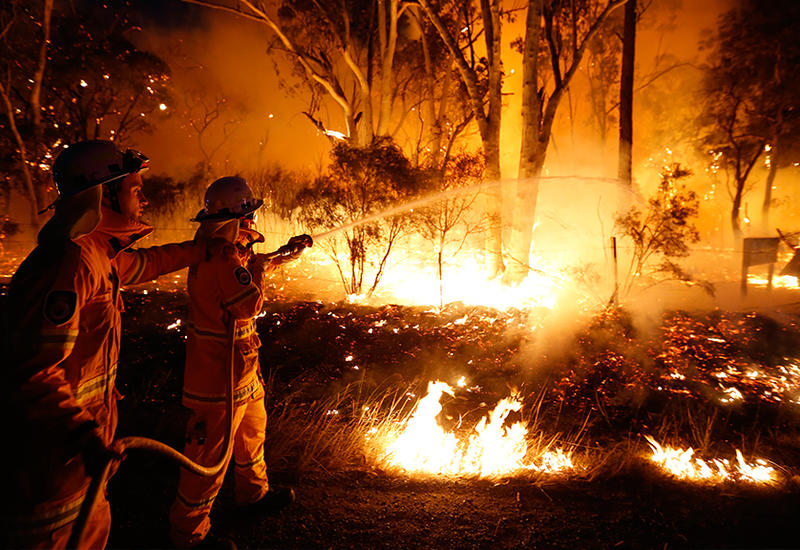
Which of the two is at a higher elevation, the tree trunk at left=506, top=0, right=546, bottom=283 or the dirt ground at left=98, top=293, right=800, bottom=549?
the tree trunk at left=506, top=0, right=546, bottom=283

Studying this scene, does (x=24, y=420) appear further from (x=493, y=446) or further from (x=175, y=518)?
(x=493, y=446)

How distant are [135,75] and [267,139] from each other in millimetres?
11937

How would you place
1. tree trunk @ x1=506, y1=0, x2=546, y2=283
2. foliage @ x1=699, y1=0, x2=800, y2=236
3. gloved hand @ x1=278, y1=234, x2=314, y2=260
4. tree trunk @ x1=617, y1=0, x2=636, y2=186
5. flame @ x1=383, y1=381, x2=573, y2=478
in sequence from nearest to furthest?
gloved hand @ x1=278, y1=234, x2=314, y2=260, flame @ x1=383, y1=381, x2=573, y2=478, tree trunk @ x1=506, y1=0, x2=546, y2=283, tree trunk @ x1=617, y1=0, x2=636, y2=186, foliage @ x1=699, y1=0, x2=800, y2=236

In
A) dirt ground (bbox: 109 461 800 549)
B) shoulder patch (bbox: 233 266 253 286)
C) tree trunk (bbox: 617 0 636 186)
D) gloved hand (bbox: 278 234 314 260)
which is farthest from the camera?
tree trunk (bbox: 617 0 636 186)

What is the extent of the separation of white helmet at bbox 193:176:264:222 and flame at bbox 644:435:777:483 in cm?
427

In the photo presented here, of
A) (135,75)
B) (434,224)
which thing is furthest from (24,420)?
(135,75)

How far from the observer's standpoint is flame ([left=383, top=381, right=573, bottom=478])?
3561mm

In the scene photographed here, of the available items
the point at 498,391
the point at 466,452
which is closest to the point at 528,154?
the point at 498,391

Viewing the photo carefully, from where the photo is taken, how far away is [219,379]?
8.21 ft

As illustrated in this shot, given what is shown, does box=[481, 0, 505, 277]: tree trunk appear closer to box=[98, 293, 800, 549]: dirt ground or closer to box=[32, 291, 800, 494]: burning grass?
box=[32, 291, 800, 494]: burning grass

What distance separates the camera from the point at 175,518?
2.40 m

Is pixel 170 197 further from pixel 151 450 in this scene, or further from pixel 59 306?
pixel 151 450

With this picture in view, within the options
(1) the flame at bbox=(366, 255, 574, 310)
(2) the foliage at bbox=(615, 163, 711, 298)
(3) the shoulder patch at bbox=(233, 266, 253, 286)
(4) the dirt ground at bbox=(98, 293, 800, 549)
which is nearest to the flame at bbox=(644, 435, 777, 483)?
(4) the dirt ground at bbox=(98, 293, 800, 549)

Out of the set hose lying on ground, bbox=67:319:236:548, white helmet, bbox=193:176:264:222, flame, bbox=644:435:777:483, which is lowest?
flame, bbox=644:435:777:483
